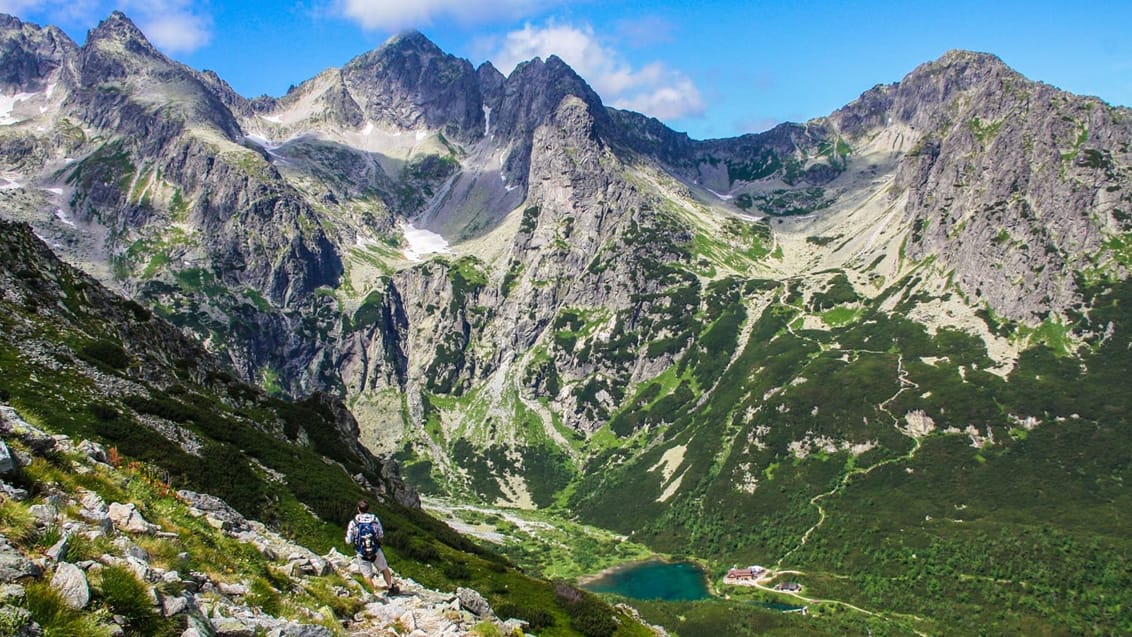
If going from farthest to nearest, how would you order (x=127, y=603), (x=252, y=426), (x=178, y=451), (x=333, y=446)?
(x=333, y=446) → (x=252, y=426) → (x=178, y=451) → (x=127, y=603)

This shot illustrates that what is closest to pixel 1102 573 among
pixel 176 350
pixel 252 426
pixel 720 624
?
pixel 720 624

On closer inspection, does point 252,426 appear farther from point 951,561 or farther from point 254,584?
point 951,561

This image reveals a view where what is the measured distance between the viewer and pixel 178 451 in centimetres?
5894

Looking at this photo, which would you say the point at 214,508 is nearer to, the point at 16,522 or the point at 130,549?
the point at 130,549

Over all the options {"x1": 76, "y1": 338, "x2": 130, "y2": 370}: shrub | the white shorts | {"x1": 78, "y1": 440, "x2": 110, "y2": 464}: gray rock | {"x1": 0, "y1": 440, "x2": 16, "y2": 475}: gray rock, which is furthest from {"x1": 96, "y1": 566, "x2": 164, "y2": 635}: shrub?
{"x1": 76, "y1": 338, "x2": 130, "y2": 370}: shrub

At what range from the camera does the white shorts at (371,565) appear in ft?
84.2

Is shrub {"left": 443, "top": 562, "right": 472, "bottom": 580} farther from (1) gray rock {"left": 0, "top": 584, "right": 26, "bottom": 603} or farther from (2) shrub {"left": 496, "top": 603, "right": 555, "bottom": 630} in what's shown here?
(1) gray rock {"left": 0, "top": 584, "right": 26, "bottom": 603}

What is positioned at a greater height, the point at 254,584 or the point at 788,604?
the point at 254,584

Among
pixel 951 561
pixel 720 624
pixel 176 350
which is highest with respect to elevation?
pixel 176 350

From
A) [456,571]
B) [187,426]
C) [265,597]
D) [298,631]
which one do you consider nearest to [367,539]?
[265,597]

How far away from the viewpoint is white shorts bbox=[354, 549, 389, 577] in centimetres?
2566

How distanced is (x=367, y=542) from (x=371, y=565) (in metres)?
1.32

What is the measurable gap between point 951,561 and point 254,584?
20192 cm

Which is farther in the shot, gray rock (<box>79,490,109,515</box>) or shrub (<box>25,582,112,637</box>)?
gray rock (<box>79,490,109,515</box>)
